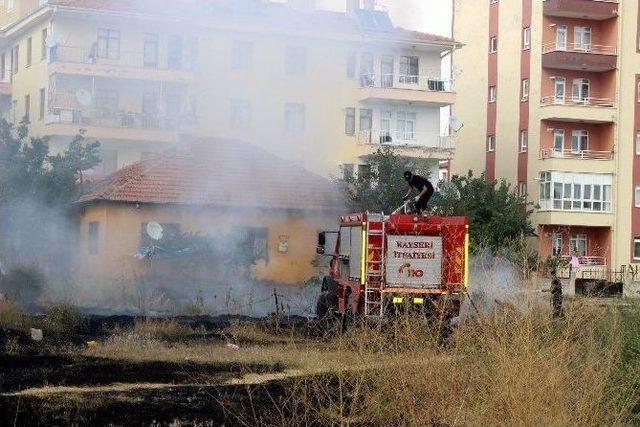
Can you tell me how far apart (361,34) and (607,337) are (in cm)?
2402

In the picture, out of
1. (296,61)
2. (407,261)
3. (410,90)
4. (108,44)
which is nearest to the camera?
(407,261)

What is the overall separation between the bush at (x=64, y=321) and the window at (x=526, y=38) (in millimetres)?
44223

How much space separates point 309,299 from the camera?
1528 inches

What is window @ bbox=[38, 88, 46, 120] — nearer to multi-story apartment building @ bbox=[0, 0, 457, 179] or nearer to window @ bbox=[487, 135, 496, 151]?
multi-story apartment building @ bbox=[0, 0, 457, 179]

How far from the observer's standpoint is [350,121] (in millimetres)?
55250

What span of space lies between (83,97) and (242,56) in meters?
12.1

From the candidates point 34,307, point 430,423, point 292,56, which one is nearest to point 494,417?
point 430,423

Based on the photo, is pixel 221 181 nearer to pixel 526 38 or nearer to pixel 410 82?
pixel 410 82

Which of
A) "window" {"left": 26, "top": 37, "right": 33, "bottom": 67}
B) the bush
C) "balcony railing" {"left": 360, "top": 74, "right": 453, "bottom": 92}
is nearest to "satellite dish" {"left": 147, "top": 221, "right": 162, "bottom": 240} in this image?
"window" {"left": 26, "top": 37, "right": 33, "bottom": 67}

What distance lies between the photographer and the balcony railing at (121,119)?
154ft

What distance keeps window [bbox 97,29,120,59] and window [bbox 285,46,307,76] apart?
24.6ft

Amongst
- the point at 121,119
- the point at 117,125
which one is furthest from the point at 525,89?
the point at 121,119

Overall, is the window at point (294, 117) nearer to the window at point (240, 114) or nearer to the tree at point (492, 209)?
the window at point (240, 114)

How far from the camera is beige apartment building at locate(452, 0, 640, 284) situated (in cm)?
6575
